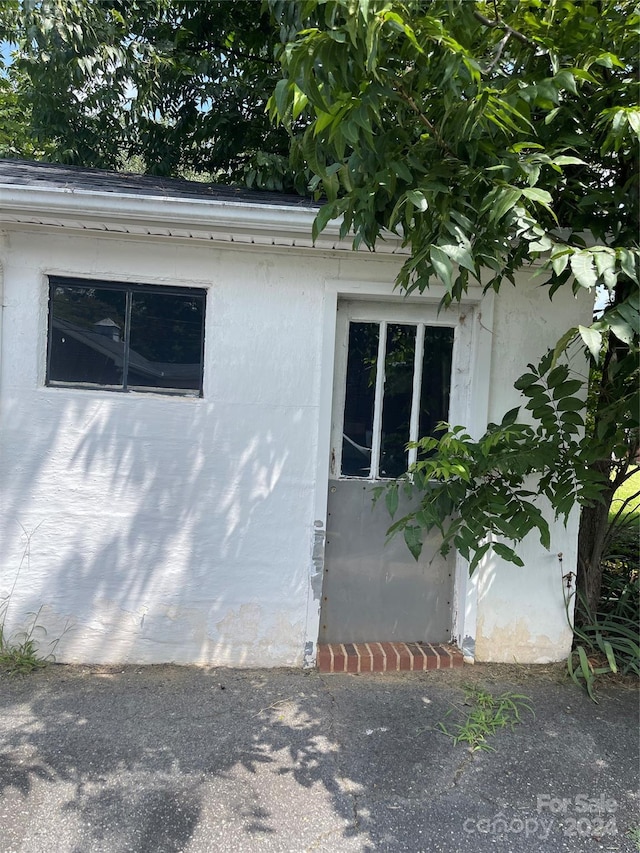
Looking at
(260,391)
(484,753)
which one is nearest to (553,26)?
(260,391)

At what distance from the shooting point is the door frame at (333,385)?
3.49m

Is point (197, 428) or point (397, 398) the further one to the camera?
point (397, 398)

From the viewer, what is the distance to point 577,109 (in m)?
2.49

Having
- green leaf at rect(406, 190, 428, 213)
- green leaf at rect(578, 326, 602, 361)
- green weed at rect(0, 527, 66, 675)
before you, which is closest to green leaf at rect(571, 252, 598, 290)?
green leaf at rect(578, 326, 602, 361)

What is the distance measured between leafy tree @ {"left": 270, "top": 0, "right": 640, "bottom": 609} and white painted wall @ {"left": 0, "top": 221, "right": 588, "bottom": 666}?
2.47 ft

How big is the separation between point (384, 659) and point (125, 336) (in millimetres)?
2660

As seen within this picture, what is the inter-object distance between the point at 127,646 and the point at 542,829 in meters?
2.48

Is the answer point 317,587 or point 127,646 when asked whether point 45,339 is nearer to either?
point 127,646

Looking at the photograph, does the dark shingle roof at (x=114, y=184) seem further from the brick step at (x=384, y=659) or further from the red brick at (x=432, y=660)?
the red brick at (x=432, y=660)

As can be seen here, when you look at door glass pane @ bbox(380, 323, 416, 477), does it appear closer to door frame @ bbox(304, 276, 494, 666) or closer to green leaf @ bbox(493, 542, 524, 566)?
door frame @ bbox(304, 276, 494, 666)

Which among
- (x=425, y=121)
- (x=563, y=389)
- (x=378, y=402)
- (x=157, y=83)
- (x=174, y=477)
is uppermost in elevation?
(x=157, y=83)

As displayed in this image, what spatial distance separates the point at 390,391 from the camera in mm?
3684

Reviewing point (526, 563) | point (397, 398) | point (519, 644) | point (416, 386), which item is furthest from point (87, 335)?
point (519, 644)

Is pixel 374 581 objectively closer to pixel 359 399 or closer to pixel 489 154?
pixel 359 399
